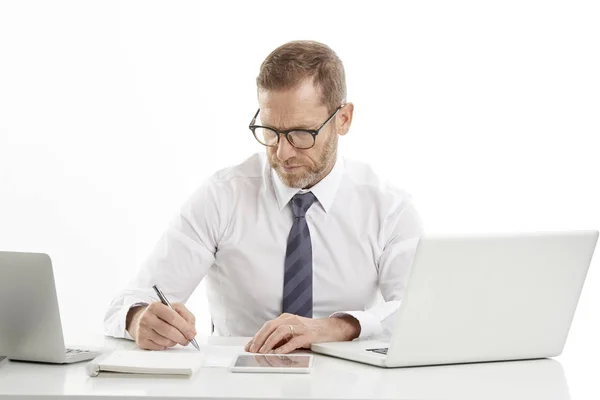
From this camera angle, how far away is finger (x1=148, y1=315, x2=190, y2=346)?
A: 2141 millimetres

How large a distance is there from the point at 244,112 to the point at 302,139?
2.28 m

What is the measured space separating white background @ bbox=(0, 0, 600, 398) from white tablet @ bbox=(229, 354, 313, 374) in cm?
272

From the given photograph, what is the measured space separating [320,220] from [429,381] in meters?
1.12

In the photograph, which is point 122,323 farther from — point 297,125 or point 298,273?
point 297,125

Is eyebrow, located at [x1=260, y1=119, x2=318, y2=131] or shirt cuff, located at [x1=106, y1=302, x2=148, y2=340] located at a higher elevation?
eyebrow, located at [x1=260, y1=119, x2=318, y2=131]

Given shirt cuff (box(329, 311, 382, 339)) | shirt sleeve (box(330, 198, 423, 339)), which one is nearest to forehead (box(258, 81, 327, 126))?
shirt sleeve (box(330, 198, 423, 339))

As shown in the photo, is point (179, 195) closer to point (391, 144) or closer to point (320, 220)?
point (391, 144)

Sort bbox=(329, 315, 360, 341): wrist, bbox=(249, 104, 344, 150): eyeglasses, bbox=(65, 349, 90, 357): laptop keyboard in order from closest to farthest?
bbox=(65, 349, 90, 357): laptop keyboard → bbox=(329, 315, 360, 341): wrist → bbox=(249, 104, 344, 150): eyeglasses

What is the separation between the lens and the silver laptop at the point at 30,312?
1.90 metres

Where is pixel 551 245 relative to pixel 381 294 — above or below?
above

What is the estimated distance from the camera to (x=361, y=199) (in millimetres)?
2951

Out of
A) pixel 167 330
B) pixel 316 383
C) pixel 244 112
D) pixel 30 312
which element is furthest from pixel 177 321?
pixel 244 112

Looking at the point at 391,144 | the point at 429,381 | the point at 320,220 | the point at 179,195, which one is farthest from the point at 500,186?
the point at 429,381

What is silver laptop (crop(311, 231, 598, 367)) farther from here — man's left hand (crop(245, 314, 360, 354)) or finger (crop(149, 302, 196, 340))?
finger (crop(149, 302, 196, 340))
